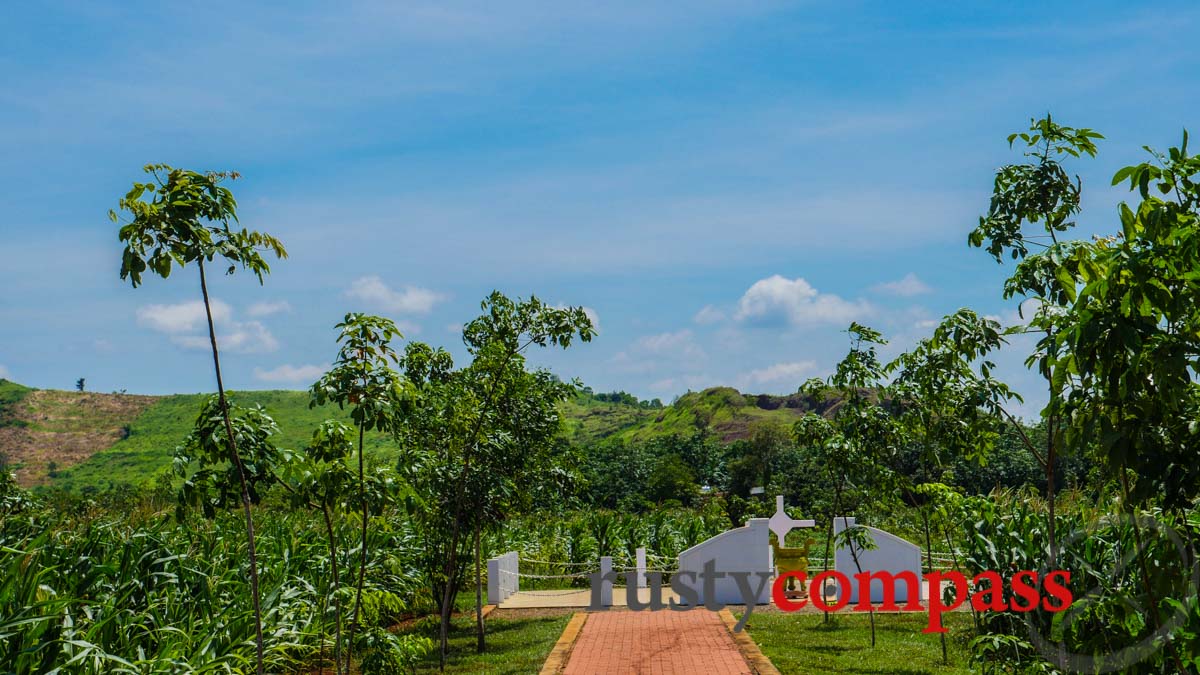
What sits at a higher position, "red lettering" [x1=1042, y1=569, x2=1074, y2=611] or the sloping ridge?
the sloping ridge

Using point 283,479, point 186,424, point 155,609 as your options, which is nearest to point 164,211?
point 283,479

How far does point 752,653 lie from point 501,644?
3773mm

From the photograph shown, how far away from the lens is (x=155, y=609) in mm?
8641

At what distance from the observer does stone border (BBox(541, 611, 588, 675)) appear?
34.4ft

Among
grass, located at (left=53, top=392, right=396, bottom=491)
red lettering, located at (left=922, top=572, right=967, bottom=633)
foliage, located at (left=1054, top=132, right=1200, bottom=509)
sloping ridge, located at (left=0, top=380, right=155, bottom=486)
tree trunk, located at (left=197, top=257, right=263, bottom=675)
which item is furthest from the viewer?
sloping ridge, located at (left=0, top=380, right=155, bottom=486)

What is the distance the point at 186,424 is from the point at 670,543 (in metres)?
99.7

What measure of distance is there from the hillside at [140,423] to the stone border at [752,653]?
252 ft

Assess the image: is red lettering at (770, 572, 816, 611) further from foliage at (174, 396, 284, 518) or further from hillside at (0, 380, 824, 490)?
hillside at (0, 380, 824, 490)

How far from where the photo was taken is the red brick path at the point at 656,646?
10656 mm

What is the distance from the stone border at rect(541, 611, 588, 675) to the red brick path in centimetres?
9

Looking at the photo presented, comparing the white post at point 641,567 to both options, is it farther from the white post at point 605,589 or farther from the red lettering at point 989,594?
the red lettering at point 989,594

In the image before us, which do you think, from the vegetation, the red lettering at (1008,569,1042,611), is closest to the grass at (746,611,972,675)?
the vegetation

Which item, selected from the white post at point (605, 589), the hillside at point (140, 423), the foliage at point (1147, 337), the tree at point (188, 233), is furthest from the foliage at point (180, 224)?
the hillside at point (140, 423)

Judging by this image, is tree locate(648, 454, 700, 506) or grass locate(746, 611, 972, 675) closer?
grass locate(746, 611, 972, 675)
